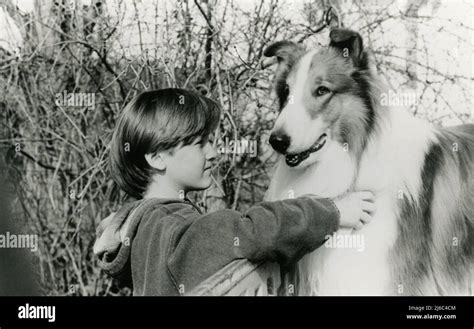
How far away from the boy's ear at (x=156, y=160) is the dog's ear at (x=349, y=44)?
103 centimetres

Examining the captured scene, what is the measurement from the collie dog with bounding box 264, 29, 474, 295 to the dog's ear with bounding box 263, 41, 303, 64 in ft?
0.27

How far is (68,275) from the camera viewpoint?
4043 millimetres

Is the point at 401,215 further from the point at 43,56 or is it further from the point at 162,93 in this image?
the point at 43,56

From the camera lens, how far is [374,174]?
134 inches

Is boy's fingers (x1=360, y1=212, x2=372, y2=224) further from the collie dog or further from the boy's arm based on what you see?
the boy's arm

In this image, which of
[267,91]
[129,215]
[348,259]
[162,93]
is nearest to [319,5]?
[267,91]

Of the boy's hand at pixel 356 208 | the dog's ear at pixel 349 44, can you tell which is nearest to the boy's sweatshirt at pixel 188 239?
the boy's hand at pixel 356 208

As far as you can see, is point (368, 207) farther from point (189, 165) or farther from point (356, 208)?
point (189, 165)

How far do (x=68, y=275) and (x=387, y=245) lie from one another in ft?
5.80

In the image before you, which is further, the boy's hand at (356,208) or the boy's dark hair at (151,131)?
the boy's hand at (356,208)

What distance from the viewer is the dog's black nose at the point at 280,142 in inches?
134

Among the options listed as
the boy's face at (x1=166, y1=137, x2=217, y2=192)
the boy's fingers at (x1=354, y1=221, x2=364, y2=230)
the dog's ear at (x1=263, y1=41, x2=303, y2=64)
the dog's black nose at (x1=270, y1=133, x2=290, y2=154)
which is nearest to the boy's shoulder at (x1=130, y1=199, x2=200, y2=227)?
the boy's face at (x1=166, y1=137, x2=217, y2=192)

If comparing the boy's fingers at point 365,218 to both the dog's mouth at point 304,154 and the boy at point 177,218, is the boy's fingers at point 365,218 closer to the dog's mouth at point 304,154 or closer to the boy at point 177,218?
the boy at point 177,218

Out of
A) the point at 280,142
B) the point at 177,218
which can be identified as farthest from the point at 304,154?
the point at 177,218
